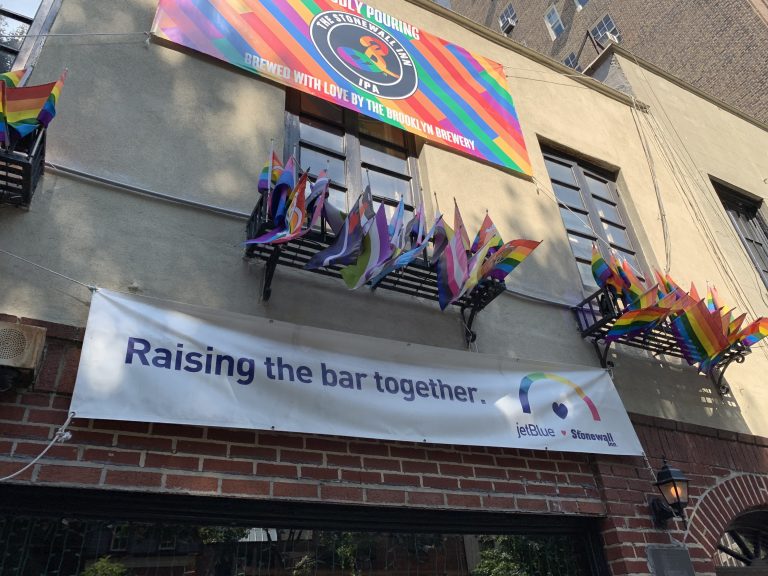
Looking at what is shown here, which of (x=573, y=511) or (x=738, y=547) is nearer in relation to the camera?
(x=573, y=511)

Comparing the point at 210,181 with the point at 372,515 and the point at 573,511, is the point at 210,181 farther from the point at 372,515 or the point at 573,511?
the point at 573,511

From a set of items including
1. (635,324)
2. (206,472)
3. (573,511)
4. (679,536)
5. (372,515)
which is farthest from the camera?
(635,324)

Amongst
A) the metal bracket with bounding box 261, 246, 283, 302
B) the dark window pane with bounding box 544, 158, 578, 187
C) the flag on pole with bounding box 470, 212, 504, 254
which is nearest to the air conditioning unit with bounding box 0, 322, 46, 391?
the metal bracket with bounding box 261, 246, 283, 302

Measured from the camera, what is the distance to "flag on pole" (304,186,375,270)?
3.74m

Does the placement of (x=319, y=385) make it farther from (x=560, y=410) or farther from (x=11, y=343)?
(x=560, y=410)

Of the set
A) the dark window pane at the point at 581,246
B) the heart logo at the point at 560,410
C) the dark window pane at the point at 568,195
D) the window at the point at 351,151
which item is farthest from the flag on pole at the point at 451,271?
the dark window pane at the point at 568,195

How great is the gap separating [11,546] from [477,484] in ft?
8.59

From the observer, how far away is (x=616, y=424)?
464cm

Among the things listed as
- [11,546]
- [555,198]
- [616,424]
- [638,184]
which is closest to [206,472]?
[11,546]

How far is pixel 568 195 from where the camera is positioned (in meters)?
6.66

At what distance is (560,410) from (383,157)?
108 inches

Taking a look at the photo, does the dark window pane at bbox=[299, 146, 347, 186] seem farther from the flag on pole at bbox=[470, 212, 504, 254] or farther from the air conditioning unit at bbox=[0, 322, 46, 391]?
the air conditioning unit at bbox=[0, 322, 46, 391]

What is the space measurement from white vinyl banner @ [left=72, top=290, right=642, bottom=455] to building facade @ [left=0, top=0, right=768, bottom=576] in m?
0.06

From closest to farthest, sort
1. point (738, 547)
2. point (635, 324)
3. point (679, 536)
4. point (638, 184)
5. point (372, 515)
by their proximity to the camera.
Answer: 1. point (372, 515)
2. point (679, 536)
3. point (635, 324)
4. point (738, 547)
5. point (638, 184)
